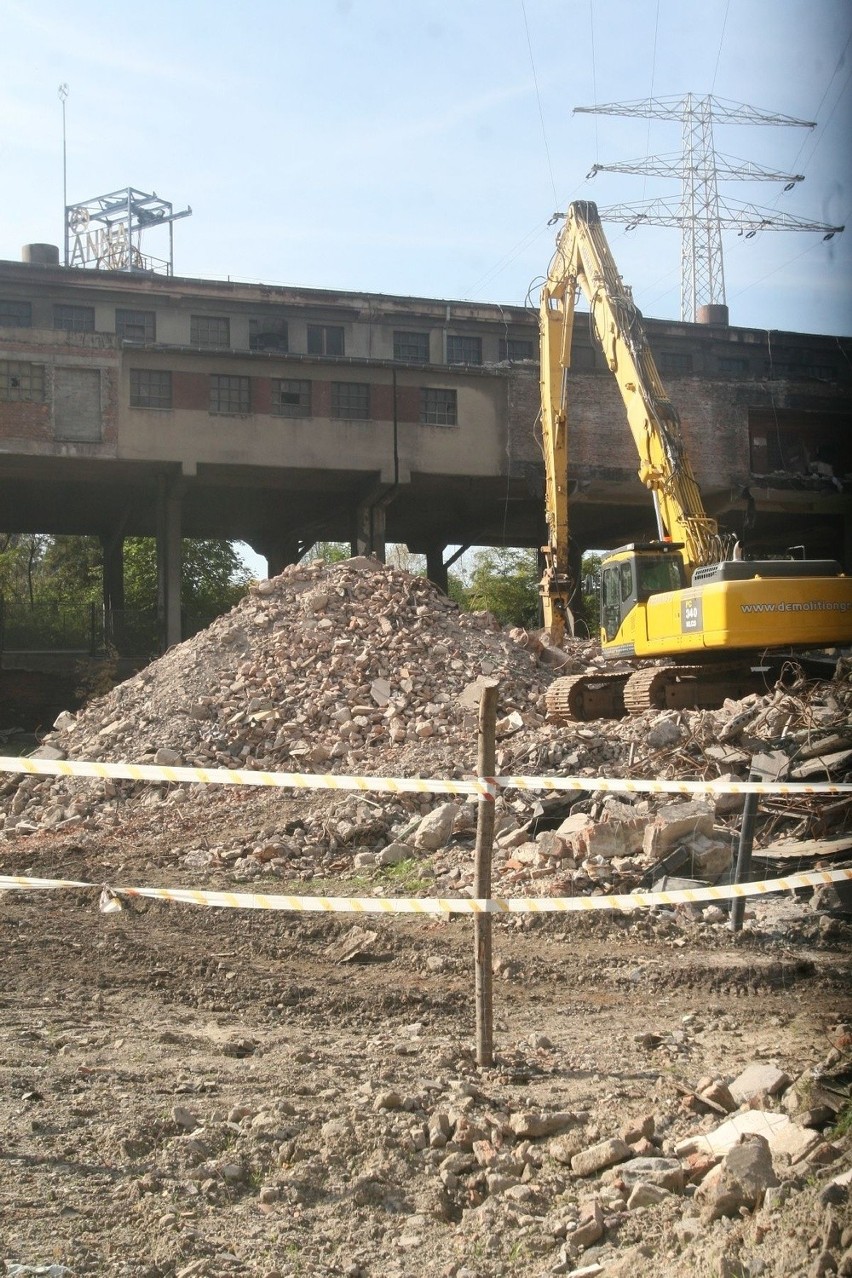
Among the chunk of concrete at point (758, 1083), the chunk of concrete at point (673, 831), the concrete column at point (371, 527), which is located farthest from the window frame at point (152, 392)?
the chunk of concrete at point (758, 1083)

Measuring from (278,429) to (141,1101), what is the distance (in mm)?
28063

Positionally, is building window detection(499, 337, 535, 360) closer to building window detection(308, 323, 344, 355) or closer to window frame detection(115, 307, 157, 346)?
building window detection(308, 323, 344, 355)

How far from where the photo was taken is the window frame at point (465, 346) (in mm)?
39750

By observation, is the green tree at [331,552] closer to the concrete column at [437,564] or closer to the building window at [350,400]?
the concrete column at [437,564]

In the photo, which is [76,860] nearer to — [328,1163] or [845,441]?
[328,1163]

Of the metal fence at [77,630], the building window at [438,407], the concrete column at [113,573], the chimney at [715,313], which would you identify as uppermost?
the chimney at [715,313]

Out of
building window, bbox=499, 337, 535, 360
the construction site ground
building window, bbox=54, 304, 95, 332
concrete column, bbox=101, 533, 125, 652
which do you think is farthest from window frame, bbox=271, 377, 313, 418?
the construction site ground

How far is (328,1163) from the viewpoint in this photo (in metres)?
4.48

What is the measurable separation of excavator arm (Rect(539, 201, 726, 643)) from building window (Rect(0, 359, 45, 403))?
14.1 m

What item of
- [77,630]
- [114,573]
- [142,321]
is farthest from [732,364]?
[77,630]

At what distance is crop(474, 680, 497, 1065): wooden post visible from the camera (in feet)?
18.6

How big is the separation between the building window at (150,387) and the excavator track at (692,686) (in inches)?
764

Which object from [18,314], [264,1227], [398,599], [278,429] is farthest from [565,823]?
[18,314]

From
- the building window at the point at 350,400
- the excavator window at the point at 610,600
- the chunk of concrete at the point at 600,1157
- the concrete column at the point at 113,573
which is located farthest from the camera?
the concrete column at the point at 113,573
